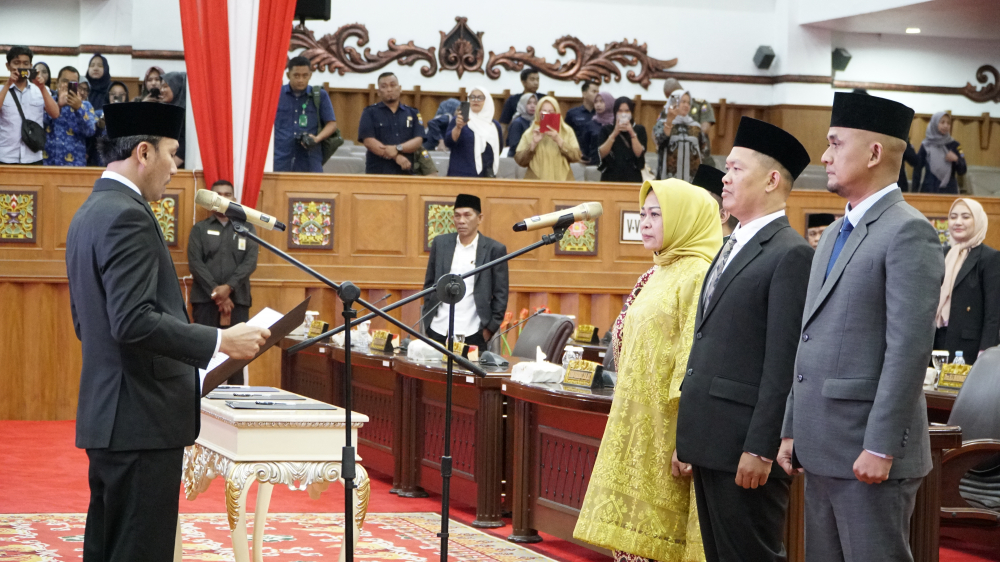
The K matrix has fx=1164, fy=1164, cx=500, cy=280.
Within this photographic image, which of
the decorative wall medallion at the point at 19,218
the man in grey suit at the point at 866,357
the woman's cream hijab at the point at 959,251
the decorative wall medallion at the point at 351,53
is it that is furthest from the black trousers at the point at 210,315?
the man in grey suit at the point at 866,357

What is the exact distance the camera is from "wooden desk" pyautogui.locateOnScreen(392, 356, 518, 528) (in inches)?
216

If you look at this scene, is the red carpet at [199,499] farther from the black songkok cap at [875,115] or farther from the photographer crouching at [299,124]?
the photographer crouching at [299,124]

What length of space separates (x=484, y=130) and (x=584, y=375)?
483cm

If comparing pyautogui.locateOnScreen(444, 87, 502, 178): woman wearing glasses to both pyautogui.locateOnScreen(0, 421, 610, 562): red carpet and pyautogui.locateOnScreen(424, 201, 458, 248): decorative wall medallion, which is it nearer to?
pyautogui.locateOnScreen(424, 201, 458, 248): decorative wall medallion

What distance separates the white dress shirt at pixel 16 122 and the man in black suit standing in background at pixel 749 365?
702 centimetres

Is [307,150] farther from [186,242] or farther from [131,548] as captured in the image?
[131,548]

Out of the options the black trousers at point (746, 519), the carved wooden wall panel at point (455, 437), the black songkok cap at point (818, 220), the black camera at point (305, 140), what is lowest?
the carved wooden wall panel at point (455, 437)

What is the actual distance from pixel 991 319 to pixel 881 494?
16.2 ft

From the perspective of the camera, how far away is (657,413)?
3434 millimetres

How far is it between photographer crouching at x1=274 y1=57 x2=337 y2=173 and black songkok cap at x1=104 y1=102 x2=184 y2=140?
20.5 feet

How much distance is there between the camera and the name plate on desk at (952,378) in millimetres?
5480

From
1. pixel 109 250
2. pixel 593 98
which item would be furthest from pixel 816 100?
pixel 109 250

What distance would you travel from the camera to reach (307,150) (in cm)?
934

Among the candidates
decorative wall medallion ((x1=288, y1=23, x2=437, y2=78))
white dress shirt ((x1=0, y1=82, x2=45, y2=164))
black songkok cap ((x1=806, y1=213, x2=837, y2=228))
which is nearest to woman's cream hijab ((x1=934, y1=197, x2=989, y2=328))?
black songkok cap ((x1=806, y1=213, x2=837, y2=228))
